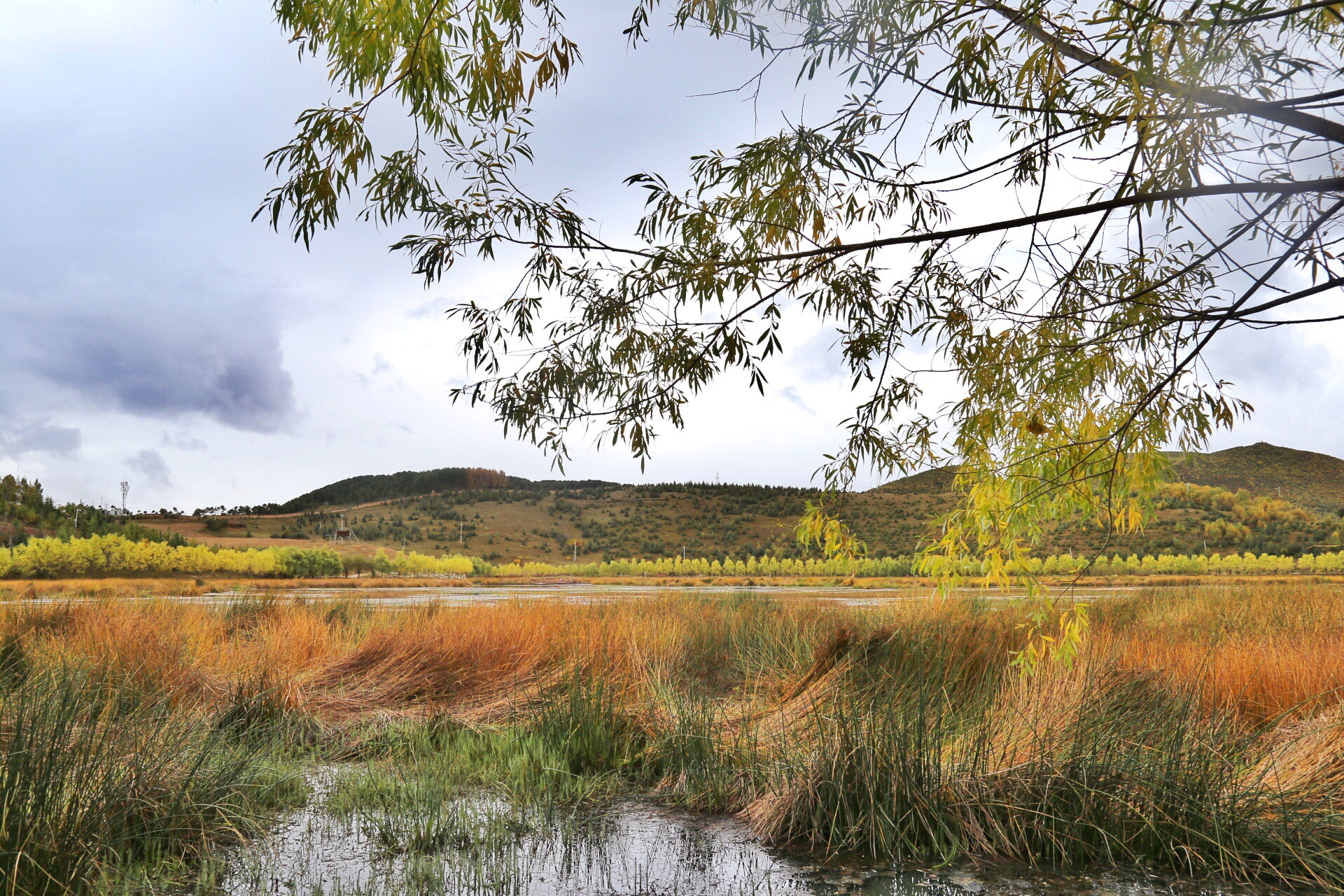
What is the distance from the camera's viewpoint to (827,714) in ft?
12.0

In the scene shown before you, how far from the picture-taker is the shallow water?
2.41 meters

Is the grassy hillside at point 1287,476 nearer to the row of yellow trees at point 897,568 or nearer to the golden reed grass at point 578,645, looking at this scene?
the row of yellow trees at point 897,568

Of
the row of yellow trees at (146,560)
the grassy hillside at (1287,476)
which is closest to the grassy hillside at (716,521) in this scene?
the grassy hillside at (1287,476)

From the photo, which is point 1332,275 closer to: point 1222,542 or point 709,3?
point 709,3

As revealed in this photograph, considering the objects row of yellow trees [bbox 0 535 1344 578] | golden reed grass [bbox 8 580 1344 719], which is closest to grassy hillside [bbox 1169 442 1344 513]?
row of yellow trees [bbox 0 535 1344 578]

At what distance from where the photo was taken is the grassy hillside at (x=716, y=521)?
36875 millimetres

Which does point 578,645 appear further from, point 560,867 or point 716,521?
point 716,521

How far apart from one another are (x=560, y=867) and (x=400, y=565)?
28.1 meters

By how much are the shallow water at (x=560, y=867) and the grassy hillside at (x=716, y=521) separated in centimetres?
2982

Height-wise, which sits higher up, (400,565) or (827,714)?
(400,565)

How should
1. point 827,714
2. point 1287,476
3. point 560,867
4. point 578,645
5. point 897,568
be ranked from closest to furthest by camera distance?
1. point 560,867
2. point 827,714
3. point 578,645
4. point 897,568
5. point 1287,476

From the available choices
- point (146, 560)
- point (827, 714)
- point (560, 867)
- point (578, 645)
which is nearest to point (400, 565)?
point (146, 560)

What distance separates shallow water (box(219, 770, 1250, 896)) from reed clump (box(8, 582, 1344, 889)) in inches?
7.1

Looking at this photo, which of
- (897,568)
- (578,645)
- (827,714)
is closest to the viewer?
(827,714)
